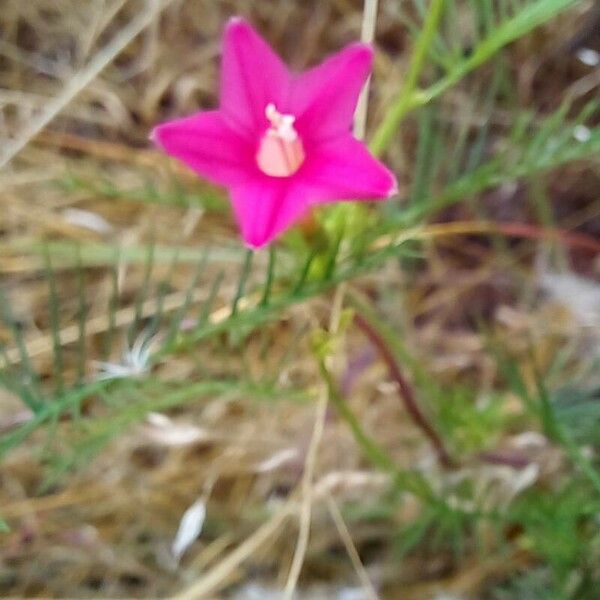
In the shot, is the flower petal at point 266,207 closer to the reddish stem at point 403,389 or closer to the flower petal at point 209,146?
the flower petal at point 209,146

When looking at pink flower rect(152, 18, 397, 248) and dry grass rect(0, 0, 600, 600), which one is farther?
dry grass rect(0, 0, 600, 600)

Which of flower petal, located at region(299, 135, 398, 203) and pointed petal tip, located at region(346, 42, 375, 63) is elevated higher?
pointed petal tip, located at region(346, 42, 375, 63)


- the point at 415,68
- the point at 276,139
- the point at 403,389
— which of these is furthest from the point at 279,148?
the point at 403,389

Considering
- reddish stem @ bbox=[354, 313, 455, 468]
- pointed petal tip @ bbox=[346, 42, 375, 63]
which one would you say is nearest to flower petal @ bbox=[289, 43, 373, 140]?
pointed petal tip @ bbox=[346, 42, 375, 63]

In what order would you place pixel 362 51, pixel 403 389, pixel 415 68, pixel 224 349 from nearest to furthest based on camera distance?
1. pixel 362 51
2. pixel 415 68
3. pixel 403 389
4. pixel 224 349

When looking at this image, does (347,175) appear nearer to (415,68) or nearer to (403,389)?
(415,68)

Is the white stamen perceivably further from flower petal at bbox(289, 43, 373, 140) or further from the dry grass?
the dry grass

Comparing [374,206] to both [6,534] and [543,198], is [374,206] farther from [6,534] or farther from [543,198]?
[6,534]

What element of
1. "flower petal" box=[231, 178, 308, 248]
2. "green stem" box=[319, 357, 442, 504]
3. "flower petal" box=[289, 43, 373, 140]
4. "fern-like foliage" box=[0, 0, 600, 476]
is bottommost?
"green stem" box=[319, 357, 442, 504]
